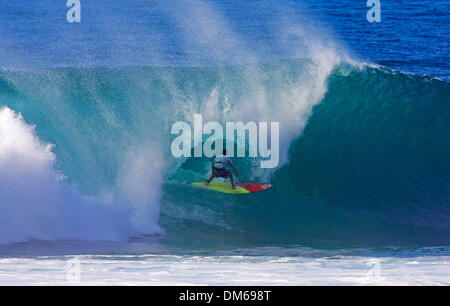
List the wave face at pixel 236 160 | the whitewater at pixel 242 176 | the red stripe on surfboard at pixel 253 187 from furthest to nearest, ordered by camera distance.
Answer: the red stripe on surfboard at pixel 253 187, the wave face at pixel 236 160, the whitewater at pixel 242 176

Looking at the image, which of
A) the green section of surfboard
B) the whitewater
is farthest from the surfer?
the whitewater

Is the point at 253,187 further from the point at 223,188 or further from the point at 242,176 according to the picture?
the point at 223,188

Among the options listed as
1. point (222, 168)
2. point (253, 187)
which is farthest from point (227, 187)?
point (253, 187)

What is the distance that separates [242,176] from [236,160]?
369 mm

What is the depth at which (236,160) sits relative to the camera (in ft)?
37.9

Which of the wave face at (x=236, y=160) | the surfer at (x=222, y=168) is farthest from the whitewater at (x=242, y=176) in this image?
the surfer at (x=222, y=168)

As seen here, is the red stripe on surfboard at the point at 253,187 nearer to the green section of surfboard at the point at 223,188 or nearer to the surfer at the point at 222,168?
the green section of surfboard at the point at 223,188

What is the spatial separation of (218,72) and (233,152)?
7.65ft

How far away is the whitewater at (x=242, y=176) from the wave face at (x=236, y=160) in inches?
1.0

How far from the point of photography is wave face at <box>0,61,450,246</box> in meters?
9.77

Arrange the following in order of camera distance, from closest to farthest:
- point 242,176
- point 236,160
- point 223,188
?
point 223,188 → point 242,176 → point 236,160

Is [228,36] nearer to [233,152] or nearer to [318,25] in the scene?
[318,25]

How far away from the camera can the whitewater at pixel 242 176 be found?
26.9 ft
